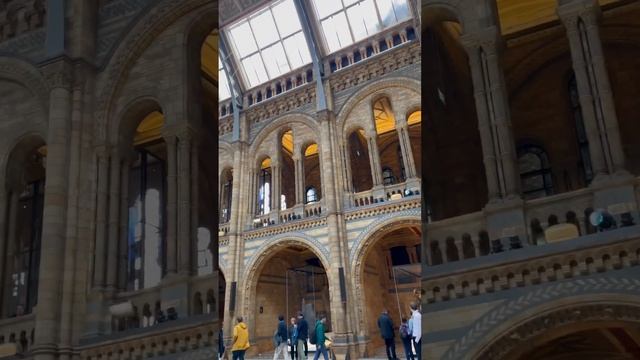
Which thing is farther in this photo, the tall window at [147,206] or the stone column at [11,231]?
the tall window at [147,206]

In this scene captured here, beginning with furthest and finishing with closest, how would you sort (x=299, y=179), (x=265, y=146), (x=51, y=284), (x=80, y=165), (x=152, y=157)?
(x=152, y=157), (x=80, y=165), (x=51, y=284), (x=265, y=146), (x=299, y=179)

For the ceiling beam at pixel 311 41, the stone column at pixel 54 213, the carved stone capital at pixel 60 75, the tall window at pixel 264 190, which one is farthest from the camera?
the carved stone capital at pixel 60 75

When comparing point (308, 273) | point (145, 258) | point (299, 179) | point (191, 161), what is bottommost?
point (308, 273)

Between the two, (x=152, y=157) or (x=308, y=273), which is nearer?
(x=308, y=273)

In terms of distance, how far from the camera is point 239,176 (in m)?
3.18

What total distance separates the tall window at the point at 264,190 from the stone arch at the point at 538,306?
3239 mm

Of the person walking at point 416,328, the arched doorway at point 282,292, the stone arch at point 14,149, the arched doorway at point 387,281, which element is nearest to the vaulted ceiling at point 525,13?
the arched doorway at point 282,292

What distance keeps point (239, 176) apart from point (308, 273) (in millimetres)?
644

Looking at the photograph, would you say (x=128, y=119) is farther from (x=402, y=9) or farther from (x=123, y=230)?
(x=402, y=9)

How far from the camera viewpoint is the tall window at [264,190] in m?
2.98

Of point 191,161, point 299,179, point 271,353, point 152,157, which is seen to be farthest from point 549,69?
point 271,353

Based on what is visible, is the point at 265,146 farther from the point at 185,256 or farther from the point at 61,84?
the point at 61,84

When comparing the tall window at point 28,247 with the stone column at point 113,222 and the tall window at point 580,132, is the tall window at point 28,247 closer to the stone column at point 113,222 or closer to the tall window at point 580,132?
the stone column at point 113,222

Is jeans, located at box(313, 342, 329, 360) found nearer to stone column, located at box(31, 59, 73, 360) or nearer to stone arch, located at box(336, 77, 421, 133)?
stone arch, located at box(336, 77, 421, 133)
